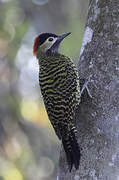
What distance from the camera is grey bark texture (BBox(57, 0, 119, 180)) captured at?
9.16 feet

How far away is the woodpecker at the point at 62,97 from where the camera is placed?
3.05 m

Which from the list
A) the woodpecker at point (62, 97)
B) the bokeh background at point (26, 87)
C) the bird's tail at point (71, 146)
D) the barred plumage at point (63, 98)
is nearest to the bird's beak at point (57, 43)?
the woodpecker at point (62, 97)

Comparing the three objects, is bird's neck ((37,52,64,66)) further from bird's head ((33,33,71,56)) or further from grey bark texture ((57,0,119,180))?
grey bark texture ((57,0,119,180))

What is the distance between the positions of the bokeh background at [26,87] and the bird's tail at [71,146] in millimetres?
4628

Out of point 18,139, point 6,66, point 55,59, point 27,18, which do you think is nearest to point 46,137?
point 18,139

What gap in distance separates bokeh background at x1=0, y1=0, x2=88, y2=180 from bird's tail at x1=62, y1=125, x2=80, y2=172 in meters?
4.63

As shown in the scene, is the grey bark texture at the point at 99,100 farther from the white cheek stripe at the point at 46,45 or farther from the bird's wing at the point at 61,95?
the white cheek stripe at the point at 46,45

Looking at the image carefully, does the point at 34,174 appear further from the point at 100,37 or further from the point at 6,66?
the point at 100,37

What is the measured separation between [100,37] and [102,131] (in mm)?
878

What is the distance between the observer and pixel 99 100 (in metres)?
3.04

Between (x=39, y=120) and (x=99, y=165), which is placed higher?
(x=99, y=165)

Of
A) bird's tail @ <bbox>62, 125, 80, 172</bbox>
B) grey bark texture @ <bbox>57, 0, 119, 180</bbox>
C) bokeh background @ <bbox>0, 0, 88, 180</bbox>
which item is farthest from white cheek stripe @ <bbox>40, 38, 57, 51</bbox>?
bokeh background @ <bbox>0, 0, 88, 180</bbox>

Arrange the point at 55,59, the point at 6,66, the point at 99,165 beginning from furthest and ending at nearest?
the point at 6,66 < the point at 55,59 < the point at 99,165

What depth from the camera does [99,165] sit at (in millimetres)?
2775
